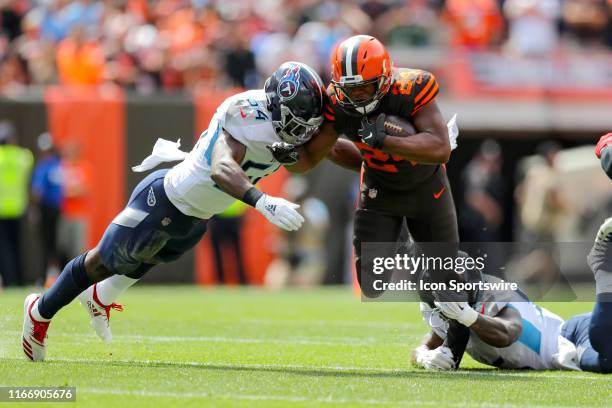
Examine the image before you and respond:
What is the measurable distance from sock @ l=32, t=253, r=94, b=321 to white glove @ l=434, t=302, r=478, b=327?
1962 mm

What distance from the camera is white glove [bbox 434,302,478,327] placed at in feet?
20.1

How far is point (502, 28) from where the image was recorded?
1728cm

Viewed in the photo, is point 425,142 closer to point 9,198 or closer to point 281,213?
point 281,213

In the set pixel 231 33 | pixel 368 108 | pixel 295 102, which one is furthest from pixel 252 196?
pixel 231 33

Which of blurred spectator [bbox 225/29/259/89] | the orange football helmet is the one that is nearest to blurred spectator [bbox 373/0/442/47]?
blurred spectator [bbox 225/29/259/89]

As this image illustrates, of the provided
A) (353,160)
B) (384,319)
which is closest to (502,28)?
(384,319)

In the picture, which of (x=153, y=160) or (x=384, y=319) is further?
(x=384, y=319)

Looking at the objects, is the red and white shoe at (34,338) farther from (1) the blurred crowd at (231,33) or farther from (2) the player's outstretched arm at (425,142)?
(1) the blurred crowd at (231,33)

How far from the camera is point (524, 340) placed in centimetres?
646

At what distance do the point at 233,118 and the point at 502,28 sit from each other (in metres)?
11.8

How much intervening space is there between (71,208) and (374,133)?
27.5 feet

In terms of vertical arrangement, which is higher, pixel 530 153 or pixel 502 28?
pixel 502 28

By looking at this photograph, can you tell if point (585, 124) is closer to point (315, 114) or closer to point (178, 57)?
point (178, 57)

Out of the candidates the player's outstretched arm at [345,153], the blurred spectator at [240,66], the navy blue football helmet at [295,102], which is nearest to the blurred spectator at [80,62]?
the blurred spectator at [240,66]
